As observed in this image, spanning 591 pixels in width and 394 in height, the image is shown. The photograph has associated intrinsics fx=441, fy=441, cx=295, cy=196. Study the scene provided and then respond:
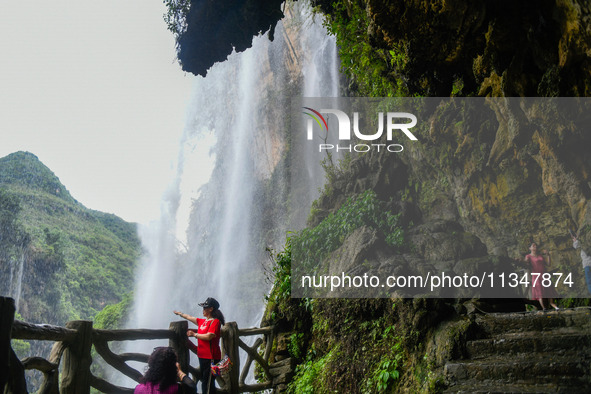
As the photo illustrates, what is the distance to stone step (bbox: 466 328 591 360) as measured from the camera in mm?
4016

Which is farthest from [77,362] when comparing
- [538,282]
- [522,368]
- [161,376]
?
[538,282]

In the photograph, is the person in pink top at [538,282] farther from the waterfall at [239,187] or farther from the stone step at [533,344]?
the waterfall at [239,187]

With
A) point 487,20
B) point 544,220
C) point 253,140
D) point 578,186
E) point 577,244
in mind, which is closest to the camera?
point 487,20

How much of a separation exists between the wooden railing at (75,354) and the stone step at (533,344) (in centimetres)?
333

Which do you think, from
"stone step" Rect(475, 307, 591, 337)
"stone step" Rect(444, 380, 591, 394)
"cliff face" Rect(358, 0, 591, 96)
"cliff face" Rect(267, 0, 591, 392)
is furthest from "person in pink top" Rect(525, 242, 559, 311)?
"stone step" Rect(444, 380, 591, 394)

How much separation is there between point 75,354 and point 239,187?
85.5 ft

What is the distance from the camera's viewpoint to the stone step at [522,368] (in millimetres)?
3773

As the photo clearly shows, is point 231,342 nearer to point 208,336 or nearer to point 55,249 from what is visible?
point 208,336

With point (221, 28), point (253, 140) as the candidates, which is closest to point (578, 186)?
point (221, 28)

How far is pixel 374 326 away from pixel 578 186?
3.67m

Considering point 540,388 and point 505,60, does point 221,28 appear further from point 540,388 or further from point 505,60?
point 540,388

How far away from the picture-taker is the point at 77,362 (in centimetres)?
392

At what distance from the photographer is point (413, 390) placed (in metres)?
4.55

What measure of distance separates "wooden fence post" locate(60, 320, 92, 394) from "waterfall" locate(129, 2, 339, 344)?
15794mm
